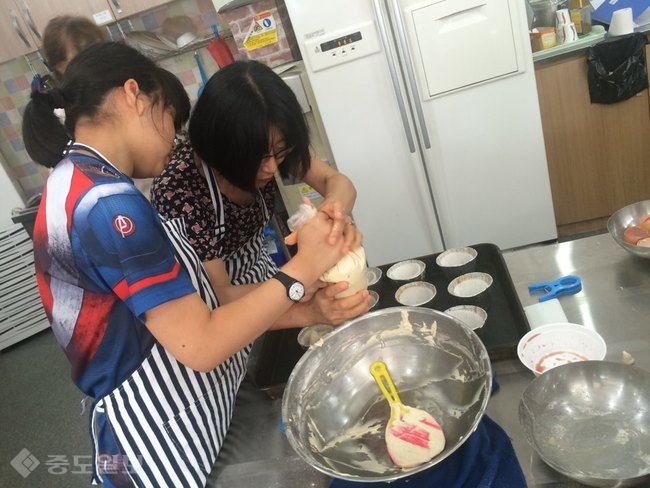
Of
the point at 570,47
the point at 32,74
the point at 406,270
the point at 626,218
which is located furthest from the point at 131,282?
the point at 32,74

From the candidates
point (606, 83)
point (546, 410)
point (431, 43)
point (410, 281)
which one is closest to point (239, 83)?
point (410, 281)

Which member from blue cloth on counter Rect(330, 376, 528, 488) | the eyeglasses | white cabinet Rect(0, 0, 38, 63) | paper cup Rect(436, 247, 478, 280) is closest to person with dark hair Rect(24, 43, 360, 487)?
the eyeglasses

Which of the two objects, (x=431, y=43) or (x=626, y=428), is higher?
(x=431, y=43)

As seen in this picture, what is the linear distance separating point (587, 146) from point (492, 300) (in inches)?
79.6

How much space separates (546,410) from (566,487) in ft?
0.43

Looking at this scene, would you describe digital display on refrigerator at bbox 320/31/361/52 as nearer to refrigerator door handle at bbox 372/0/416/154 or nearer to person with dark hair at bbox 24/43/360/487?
refrigerator door handle at bbox 372/0/416/154

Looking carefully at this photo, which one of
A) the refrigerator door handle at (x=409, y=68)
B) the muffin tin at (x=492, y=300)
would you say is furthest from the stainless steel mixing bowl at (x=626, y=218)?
the refrigerator door handle at (x=409, y=68)

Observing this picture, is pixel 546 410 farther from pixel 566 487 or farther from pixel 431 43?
pixel 431 43

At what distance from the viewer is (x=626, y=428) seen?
789 millimetres

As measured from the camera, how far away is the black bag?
2.42 meters

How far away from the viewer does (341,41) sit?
2379mm

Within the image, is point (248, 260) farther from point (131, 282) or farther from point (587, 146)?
point (587, 146)

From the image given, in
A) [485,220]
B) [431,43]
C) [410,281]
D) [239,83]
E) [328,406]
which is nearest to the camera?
[328,406]

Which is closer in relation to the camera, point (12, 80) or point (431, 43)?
point (431, 43)
